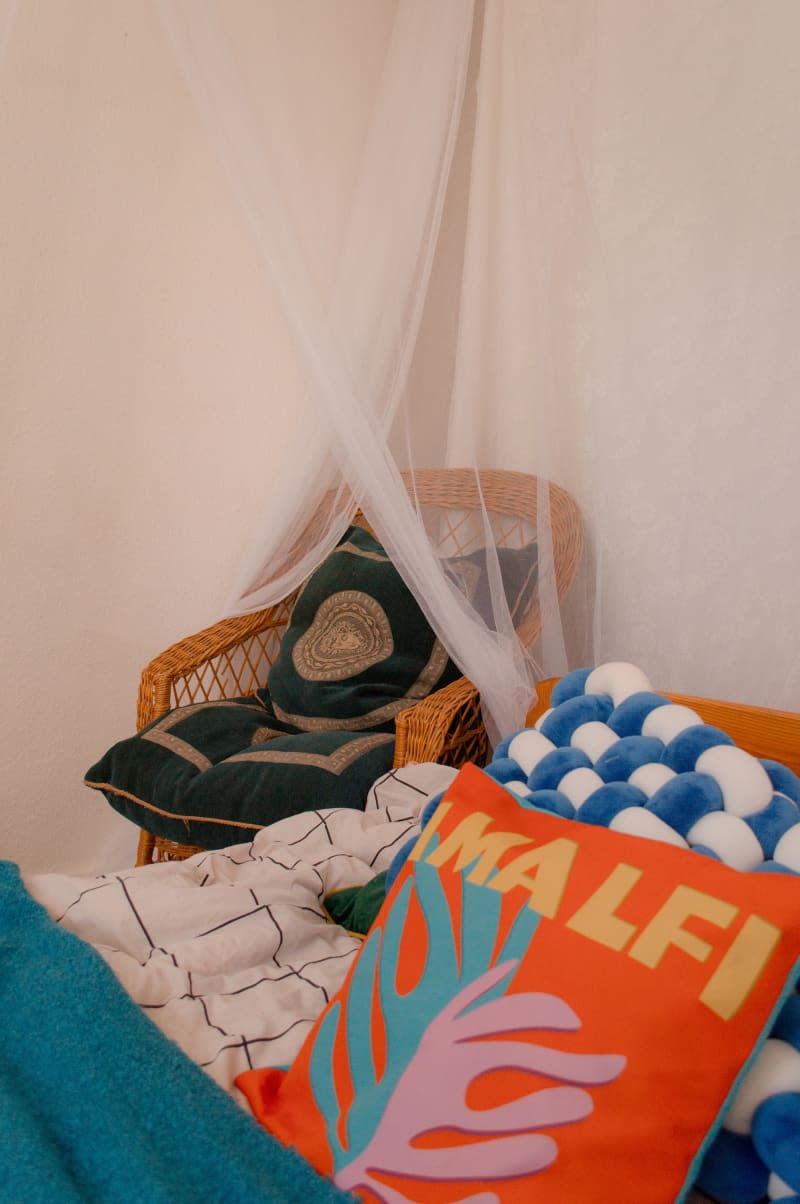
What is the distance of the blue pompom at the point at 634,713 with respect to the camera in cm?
110

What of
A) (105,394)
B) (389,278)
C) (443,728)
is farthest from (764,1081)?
(105,394)

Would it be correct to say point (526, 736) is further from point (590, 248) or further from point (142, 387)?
point (142, 387)

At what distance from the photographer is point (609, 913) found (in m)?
0.82

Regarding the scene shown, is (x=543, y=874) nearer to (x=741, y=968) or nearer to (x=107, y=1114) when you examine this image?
(x=741, y=968)

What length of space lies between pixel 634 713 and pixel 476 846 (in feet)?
0.86

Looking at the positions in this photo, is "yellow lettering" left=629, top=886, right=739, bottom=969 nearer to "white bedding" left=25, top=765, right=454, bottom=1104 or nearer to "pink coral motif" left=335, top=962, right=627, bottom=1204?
"pink coral motif" left=335, top=962, right=627, bottom=1204

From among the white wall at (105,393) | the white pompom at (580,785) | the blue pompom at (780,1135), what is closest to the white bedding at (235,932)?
the white pompom at (580,785)

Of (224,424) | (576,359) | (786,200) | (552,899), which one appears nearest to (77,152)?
(224,424)

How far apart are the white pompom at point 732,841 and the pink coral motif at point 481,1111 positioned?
222 millimetres

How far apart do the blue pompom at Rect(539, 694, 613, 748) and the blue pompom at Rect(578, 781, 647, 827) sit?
0.15 meters

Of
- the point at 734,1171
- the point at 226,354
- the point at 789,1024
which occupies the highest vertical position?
the point at 226,354

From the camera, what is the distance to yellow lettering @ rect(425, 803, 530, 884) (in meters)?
0.92

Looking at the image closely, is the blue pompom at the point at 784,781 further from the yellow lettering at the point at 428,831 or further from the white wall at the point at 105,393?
the white wall at the point at 105,393

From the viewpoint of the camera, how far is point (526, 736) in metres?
1.18
